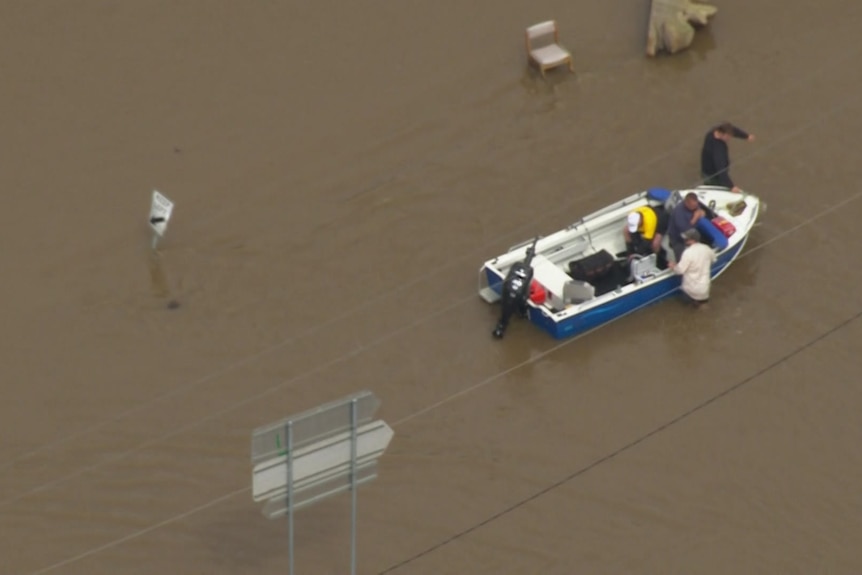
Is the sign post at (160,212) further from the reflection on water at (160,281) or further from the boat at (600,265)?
the boat at (600,265)

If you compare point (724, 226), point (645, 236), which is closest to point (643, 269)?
point (645, 236)

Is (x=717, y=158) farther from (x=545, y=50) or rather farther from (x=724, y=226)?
(x=545, y=50)

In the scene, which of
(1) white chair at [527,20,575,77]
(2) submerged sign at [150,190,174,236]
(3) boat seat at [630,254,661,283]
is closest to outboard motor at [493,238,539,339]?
(3) boat seat at [630,254,661,283]

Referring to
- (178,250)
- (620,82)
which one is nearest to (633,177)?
(620,82)

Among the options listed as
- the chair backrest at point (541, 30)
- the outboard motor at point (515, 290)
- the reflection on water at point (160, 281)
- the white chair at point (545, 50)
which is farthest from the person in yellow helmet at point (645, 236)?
the reflection on water at point (160, 281)

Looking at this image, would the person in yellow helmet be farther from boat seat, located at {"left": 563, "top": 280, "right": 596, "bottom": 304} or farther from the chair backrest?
the chair backrest

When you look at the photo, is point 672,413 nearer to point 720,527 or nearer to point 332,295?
point 720,527
